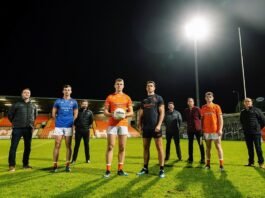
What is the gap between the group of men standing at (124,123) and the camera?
6699 millimetres

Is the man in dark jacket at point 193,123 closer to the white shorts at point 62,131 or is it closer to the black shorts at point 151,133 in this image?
the black shorts at point 151,133

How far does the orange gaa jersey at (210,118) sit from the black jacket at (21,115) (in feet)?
18.0

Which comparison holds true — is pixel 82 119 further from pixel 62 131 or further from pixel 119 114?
pixel 119 114

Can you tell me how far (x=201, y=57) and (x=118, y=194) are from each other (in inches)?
1407

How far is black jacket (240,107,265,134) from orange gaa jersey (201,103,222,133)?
207 cm

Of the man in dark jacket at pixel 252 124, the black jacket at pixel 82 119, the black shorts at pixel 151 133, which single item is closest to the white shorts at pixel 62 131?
the black shorts at pixel 151 133

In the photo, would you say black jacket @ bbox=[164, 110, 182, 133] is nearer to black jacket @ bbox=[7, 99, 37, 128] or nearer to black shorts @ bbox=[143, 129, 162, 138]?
black shorts @ bbox=[143, 129, 162, 138]

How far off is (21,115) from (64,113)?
174cm

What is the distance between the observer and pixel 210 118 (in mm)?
7996

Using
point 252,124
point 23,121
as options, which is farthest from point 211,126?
point 23,121

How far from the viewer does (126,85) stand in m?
54.8

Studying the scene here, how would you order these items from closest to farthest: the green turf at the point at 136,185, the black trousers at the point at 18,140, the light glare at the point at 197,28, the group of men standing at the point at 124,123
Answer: the green turf at the point at 136,185
the group of men standing at the point at 124,123
the black trousers at the point at 18,140
the light glare at the point at 197,28

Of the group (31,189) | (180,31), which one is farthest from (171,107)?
(180,31)

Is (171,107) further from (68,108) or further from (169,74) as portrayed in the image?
(169,74)
